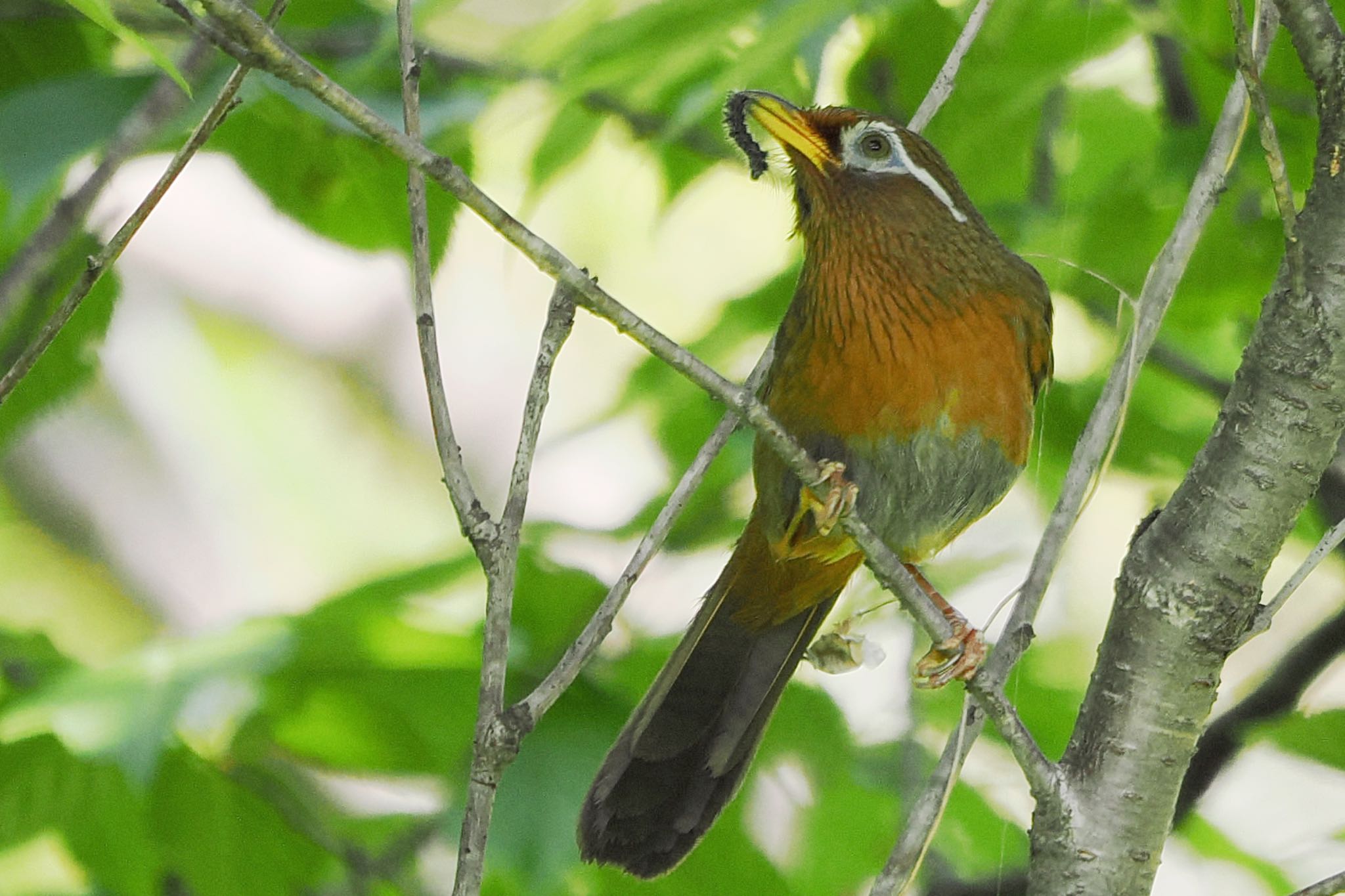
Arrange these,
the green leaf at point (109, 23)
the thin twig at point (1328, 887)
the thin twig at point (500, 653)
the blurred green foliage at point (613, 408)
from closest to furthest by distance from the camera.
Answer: the green leaf at point (109, 23) < the thin twig at point (500, 653) < the thin twig at point (1328, 887) < the blurred green foliage at point (613, 408)

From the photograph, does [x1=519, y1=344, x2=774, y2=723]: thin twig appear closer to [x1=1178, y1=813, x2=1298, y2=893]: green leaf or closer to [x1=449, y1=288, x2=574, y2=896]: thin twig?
[x1=449, y1=288, x2=574, y2=896]: thin twig

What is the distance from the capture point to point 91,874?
10.9 ft

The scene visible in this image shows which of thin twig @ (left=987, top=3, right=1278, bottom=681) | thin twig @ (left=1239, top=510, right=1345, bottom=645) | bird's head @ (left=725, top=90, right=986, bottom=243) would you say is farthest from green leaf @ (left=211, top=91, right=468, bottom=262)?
thin twig @ (left=1239, top=510, right=1345, bottom=645)

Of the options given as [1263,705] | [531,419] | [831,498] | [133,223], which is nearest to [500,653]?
[531,419]

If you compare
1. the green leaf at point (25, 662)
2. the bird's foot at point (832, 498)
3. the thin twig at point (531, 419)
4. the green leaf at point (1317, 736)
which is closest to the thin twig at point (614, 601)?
the thin twig at point (531, 419)

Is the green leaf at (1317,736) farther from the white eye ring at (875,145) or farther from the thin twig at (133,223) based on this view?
the thin twig at (133,223)

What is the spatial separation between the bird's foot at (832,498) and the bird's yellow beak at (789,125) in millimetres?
751

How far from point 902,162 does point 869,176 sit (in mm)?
83

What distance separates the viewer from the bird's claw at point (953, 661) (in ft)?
10.5

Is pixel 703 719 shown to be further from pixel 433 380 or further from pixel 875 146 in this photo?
pixel 433 380

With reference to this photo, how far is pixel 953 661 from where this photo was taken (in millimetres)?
3227

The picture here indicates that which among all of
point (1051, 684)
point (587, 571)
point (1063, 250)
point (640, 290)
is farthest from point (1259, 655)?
point (587, 571)

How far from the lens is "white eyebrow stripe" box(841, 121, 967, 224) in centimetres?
349

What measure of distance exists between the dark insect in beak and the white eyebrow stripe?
0.99ft
